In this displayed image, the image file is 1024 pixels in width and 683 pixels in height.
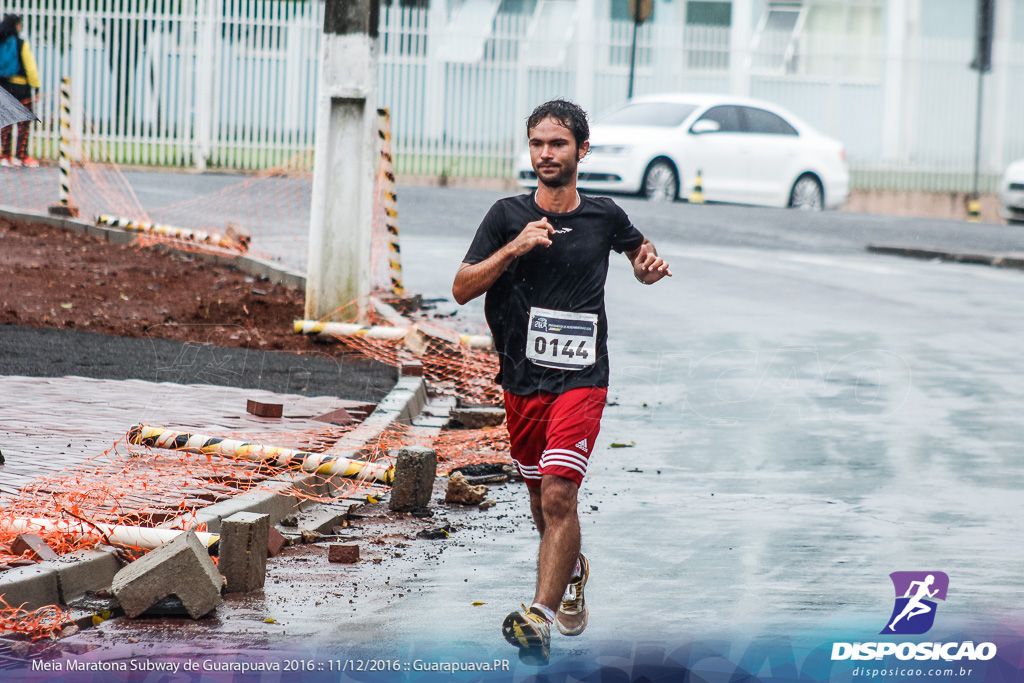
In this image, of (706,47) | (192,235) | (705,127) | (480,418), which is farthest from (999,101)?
(480,418)

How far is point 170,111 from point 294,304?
54.4ft

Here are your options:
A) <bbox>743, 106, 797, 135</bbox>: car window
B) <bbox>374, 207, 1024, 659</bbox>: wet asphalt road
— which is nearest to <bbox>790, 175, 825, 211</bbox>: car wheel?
<bbox>743, 106, 797, 135</bbox>: car window

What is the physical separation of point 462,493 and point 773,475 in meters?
1.82

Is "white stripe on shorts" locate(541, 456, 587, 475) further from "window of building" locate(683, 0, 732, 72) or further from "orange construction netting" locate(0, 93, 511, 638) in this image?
"window of building" locate(683, 0, 732, 72)

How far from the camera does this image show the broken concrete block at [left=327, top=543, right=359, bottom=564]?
5.84 metres

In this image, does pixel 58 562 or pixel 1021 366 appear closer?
pixel 58 562

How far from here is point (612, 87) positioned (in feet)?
98.1

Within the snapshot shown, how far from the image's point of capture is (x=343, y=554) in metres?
5.84

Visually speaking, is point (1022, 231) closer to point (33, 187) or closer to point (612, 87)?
point (612, 87)

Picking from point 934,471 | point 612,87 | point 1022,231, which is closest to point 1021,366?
point 934,471

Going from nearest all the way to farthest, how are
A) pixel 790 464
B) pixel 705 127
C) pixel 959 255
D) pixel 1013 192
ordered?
pixel 790 464
pixel 959 255
pixel 705 127
pixel 1013 192

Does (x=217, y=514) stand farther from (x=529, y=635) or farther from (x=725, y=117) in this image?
(x=725, y=117)

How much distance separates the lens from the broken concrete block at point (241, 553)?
5270 mm

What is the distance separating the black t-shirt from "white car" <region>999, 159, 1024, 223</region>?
2242cm
